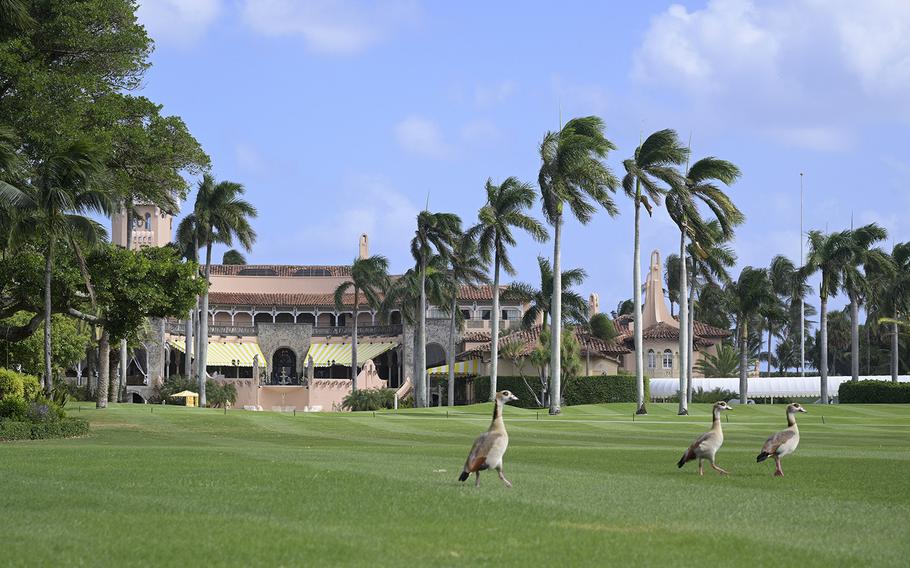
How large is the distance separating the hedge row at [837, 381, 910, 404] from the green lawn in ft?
168

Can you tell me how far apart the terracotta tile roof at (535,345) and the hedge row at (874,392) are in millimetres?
16523

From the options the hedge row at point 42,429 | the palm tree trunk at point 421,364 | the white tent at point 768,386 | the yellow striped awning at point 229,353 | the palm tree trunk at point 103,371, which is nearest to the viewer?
the hedge row at point 42,429

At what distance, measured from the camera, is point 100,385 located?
55250mm

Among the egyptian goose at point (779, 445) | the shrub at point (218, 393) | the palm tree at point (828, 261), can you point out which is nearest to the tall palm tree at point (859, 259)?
the palm tree at point (828, 261)

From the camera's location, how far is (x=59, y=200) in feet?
108

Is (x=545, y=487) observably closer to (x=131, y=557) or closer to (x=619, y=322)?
(x=131, y=557)

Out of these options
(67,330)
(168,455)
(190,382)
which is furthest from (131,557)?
(190,382)

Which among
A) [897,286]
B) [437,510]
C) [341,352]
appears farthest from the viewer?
[341,352]

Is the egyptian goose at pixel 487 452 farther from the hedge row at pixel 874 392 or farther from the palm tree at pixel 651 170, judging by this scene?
the hedge row at pixel 874 392

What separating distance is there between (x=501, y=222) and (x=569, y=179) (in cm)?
847

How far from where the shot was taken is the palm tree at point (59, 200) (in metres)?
32.5

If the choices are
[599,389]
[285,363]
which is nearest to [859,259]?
[599,389]

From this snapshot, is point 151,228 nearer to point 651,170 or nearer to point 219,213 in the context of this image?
point 219,213

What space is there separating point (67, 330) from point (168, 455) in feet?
154
